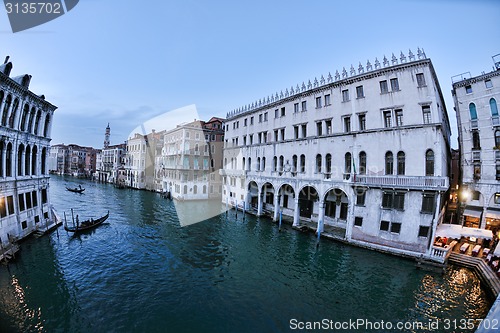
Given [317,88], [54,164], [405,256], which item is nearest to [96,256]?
[405,256]

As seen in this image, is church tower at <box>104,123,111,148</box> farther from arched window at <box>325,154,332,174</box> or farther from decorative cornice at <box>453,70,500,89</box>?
decorative cornice at <box>453,70,500,89</box>

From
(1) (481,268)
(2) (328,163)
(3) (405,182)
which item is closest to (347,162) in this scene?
(2) (328,163)

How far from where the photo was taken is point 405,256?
51.6 ft

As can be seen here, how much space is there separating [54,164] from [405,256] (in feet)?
417

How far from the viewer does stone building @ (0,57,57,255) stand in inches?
567

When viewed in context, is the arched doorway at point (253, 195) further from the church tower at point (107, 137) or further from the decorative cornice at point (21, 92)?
the church tower at point (107, 137)

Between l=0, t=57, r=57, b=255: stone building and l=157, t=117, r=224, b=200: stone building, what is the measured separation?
67.5ft

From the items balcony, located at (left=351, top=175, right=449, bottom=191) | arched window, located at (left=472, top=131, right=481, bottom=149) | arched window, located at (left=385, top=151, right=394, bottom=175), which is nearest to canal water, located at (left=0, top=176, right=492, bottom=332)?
balcony, located at (left=351, top=175, right=449, bottom=191)

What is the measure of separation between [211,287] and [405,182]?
1453 centimetres

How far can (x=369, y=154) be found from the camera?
18234 mm

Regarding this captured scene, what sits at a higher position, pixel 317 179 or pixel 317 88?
pixel 317 88

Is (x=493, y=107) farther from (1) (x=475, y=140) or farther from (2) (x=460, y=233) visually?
(2) (x=460, y=233)

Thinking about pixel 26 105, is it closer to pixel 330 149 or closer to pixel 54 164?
pixel 330 149

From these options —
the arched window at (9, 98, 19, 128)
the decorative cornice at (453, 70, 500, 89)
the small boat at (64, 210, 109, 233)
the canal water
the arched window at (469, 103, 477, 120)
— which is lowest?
the canal water
